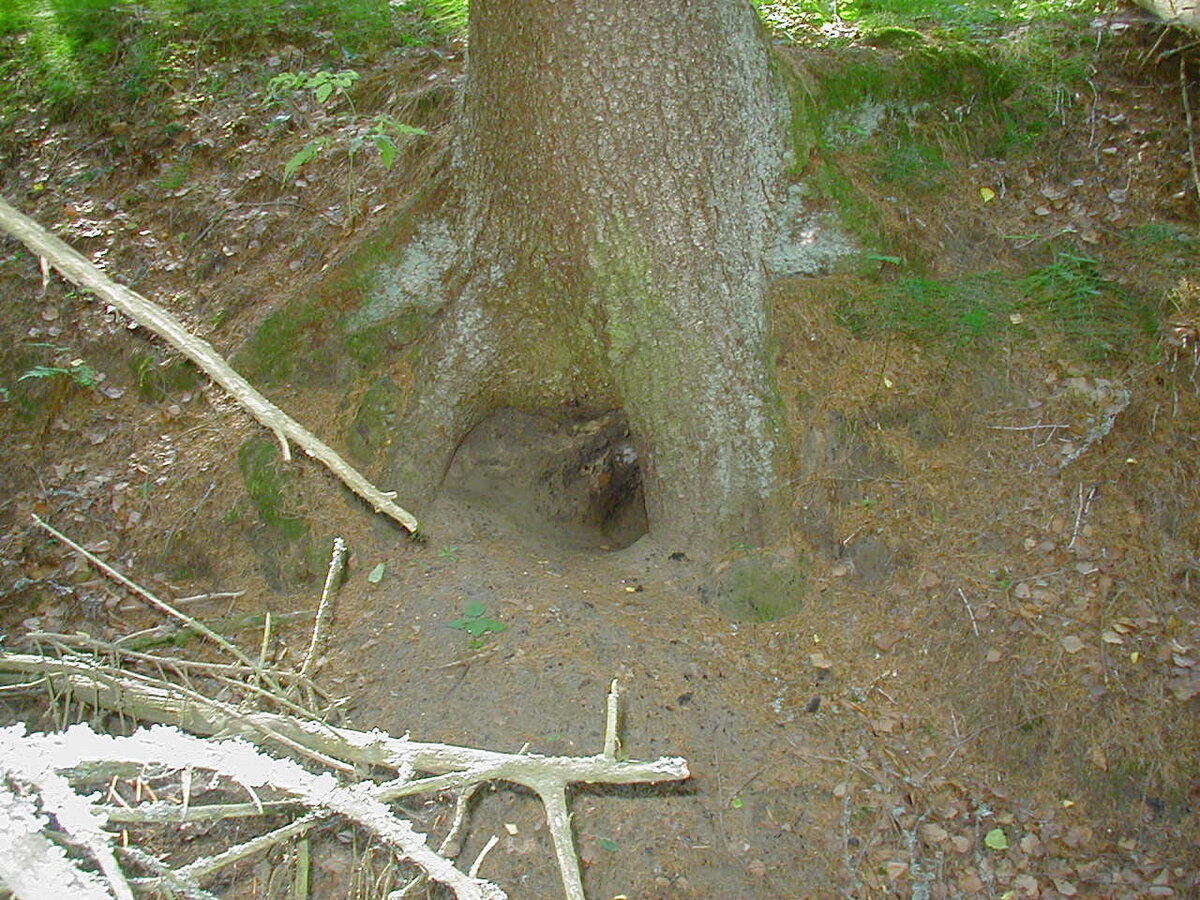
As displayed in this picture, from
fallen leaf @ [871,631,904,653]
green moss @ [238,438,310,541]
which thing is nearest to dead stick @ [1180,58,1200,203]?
fallen leaf @ [871,631,904,653]

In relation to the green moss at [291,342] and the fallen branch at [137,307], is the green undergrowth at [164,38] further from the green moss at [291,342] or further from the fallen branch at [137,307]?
the fallen branch at [137,307]

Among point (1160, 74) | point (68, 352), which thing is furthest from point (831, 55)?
point (68, 352)

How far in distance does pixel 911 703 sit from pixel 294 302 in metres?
3.48

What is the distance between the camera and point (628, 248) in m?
4.06

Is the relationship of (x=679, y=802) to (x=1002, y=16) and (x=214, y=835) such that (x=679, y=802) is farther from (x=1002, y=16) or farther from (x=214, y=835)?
(x=1002, y=16)

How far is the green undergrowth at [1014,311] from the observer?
4.40 meters

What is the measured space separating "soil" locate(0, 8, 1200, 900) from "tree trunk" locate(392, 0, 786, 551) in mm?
301

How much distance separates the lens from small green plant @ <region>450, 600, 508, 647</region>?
4.09 m

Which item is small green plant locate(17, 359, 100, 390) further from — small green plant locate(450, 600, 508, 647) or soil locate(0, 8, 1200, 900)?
small green plant locate(450, 600, 508, 647)

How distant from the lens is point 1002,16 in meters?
5.58

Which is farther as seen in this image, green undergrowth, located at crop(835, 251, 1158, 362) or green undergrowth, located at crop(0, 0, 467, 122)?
green undergrowth, located at crop(0, 0, 467, 122)

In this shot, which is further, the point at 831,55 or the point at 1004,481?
the point at 831,55

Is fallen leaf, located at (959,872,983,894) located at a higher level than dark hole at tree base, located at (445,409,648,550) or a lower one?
lower

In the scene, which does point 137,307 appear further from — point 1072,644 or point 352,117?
point 352,117
